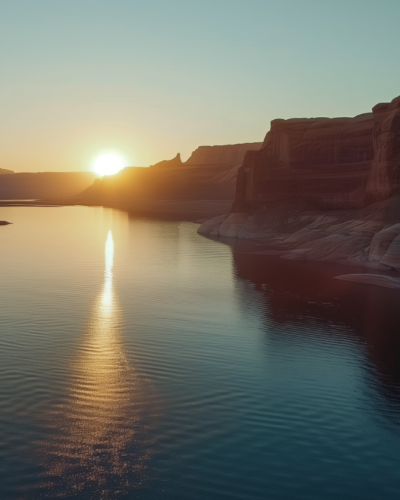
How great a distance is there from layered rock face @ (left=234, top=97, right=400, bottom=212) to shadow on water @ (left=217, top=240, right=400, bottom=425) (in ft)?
42.6

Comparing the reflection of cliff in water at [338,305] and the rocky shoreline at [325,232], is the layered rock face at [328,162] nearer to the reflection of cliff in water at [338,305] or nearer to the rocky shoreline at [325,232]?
the rocky shoreline at [325,232]

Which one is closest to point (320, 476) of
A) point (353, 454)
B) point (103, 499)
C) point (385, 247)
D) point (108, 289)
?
point (353, 454)

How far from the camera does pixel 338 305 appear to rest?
29156 millimetres

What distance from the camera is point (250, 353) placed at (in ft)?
65.8

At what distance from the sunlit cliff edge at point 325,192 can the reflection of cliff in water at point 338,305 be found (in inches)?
156

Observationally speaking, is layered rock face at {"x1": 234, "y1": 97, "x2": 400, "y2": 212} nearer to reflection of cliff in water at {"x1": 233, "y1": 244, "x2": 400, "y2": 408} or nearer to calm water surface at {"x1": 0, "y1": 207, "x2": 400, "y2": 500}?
reflection of cliff in water at {"x1": 233, "y1": 244, "x2": 400, "y2": 408}

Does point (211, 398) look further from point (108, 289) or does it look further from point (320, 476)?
point (108, 289)

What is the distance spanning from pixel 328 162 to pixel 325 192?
3.15 meters

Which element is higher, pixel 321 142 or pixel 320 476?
pixel 321 142

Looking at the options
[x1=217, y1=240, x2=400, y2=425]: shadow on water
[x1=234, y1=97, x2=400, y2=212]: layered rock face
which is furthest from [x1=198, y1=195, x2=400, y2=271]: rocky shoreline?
[x1=217, y1=240, x2=400, y2=425]: shadow on water

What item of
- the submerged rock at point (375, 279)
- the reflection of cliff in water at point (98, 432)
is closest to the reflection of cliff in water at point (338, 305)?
the submerged rock at point (375, 279)

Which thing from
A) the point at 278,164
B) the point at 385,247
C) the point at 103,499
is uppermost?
the point at 278,164

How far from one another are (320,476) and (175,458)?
2.84 meters

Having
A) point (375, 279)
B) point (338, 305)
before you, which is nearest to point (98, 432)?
point (338, 305)
